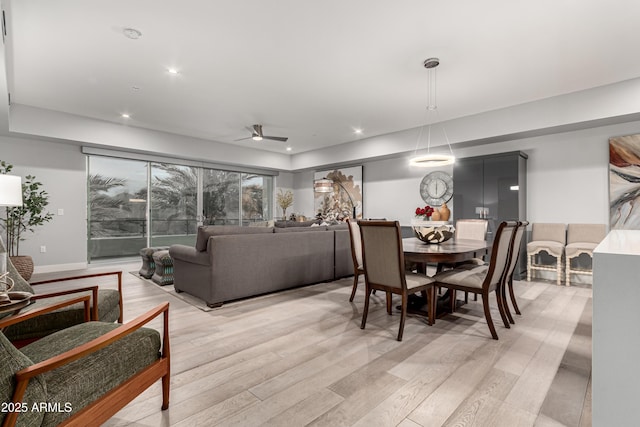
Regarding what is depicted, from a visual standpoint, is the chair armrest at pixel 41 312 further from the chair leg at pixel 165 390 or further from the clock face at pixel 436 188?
the clock face at pixel 436 188

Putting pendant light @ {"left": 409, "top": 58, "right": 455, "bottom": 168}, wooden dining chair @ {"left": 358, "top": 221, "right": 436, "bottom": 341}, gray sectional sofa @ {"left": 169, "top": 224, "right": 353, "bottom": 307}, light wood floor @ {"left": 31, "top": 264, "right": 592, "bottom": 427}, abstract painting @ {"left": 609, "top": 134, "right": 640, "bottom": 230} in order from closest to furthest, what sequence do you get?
1. light wood floor @ {"left": 31, "top": 264, "right": 592, "bottom": 427}
2. wooden dining chair @ {"left": 358, "top": 221, "right": 436, "bottom": 341}
3. gray sectional sofa @ {"left": 169, "top": 224, "right": 353, "bottom": 307}
4. pendant light @ {"left": 409, "top": 58, "right": 455, "bottom": 168}
5. abstract painting @ {"left": 609, "top": 134, "right": 640, "bottom": 230}

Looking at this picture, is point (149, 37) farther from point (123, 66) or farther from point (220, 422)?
point (220, 422)

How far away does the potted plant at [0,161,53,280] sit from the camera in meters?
4.95

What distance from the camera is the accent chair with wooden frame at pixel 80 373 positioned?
3.07 ft

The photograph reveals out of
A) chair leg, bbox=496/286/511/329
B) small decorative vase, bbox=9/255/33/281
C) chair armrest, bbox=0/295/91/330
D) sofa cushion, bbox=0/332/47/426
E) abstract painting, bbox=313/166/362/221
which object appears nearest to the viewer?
sofa cushion, bbox=0/332/47/426

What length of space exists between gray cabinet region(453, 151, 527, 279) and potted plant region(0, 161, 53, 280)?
6.99 metres

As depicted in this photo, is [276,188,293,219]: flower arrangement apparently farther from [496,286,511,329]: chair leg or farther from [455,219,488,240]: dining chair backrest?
[496,286,511,329]: chair leg

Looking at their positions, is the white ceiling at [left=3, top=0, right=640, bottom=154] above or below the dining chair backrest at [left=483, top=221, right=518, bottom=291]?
above

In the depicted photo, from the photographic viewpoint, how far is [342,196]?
814 centimetres

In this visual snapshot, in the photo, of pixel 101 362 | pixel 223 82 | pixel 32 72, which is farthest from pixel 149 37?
pixel 101 362

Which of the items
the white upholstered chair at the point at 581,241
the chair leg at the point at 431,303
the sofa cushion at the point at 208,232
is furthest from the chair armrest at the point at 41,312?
the white upholstered chair at the point at 581,241

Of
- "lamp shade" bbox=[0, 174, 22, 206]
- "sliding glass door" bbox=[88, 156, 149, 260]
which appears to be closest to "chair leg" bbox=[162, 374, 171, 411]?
"lamp shade" bbox=[0, 174, 22, 206]

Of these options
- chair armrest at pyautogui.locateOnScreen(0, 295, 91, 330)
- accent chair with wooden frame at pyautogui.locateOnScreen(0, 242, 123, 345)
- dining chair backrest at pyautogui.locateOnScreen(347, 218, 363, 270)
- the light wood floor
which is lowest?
the light wood floor

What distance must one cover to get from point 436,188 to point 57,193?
7074mm
